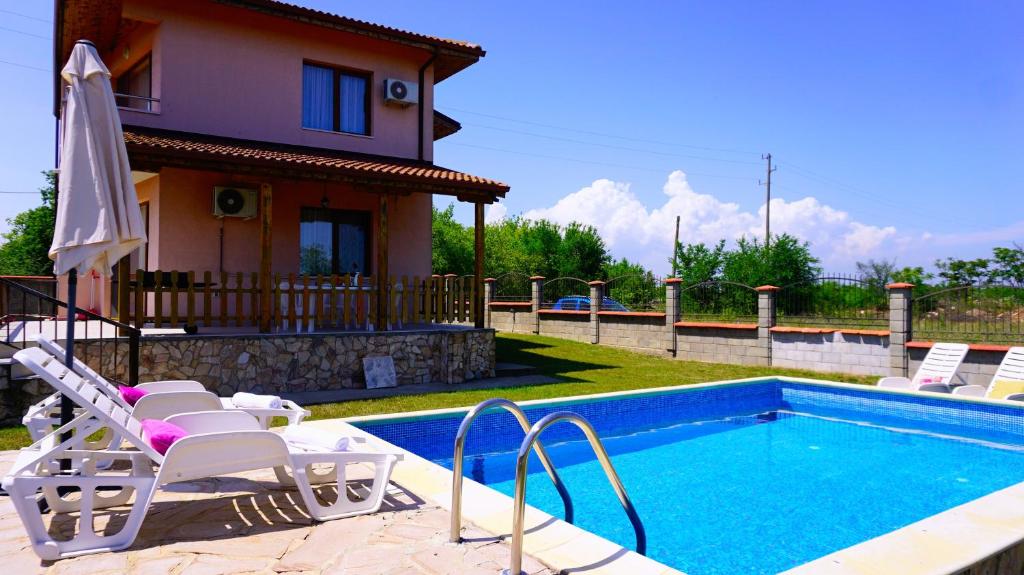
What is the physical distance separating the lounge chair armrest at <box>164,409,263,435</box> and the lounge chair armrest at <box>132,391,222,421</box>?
83cm

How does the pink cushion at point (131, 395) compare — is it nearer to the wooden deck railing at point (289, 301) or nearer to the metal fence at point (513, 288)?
the wooden deck railing at point (289, 301)

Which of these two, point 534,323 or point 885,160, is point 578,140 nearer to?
point 885,160

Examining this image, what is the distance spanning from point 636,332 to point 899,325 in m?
6.36

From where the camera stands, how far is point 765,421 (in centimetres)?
1002

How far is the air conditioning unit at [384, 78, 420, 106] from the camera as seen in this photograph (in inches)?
557

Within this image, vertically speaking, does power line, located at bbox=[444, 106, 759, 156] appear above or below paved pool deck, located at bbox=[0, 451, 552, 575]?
above

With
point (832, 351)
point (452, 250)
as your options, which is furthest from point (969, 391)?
point (452, 250)

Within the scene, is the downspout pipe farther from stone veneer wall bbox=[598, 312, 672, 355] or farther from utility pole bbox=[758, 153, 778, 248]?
utility pole bbox=[758, 153, 778, 248]

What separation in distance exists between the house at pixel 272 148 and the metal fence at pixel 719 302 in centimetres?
647

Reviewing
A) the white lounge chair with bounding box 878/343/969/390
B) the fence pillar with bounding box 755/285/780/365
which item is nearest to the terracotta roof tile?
the fence pillar with bounding box 755/285/780/365

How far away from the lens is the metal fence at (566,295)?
64.1 feet

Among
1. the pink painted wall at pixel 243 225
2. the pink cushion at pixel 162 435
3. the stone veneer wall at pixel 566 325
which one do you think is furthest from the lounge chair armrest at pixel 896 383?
the pink cushion at pixel 162 435

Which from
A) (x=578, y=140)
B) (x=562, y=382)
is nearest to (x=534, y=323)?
(x=562, y=382)

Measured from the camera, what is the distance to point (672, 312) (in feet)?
53.6
